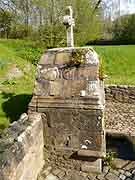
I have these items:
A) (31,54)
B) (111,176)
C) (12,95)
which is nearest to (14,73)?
(12,95)

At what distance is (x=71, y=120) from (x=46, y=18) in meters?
12.2

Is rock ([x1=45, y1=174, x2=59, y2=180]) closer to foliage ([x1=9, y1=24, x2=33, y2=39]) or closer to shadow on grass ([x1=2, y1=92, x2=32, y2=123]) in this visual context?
shadow on grass ([x1=2, y1=92, x2=32, y2=123])

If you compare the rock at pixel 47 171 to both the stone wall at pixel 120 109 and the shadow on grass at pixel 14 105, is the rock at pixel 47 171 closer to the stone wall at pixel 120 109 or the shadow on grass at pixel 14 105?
the shadow on grass at pixel 14 105

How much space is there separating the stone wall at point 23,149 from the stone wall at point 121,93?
643 centimetres

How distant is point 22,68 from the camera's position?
42.3ft

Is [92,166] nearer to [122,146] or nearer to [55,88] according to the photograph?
[55,88]

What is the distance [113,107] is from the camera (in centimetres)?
1013

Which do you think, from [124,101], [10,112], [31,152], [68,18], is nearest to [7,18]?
[124,101]

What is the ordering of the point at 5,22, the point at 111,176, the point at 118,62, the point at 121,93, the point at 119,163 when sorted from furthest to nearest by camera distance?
the point at 5,22, the point at 118,62, the point at 121,93, the point at 119,163, the point at 111,176

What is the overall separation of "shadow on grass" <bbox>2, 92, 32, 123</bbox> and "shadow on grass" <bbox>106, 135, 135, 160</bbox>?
2.36 metres

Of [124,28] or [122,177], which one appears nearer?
[122,177]

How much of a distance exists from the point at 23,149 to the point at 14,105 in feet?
13.0

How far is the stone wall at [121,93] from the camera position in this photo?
10.5 m

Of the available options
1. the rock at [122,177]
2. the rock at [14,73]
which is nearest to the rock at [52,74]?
the rock at [122,177]
